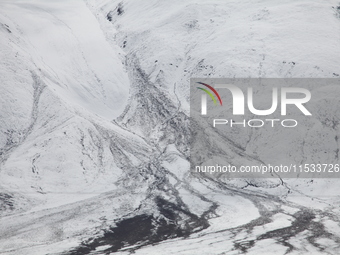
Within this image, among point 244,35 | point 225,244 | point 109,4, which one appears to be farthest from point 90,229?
point 109,4

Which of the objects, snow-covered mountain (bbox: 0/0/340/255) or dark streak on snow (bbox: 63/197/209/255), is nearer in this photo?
dark streak on snow (bbox: 63/197/209/255)

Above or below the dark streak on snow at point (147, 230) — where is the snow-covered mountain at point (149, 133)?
above

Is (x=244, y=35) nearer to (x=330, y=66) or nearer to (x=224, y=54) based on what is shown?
(x=224, y=54)

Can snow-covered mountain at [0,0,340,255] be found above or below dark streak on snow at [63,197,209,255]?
above

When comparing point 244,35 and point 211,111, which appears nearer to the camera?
point 211,111

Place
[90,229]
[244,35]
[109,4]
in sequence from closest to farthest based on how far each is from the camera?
1. [90,229]
2. [244,35]
3. [109,4]

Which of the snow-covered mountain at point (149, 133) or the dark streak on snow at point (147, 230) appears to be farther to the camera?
the snow-covered mountain at point (149, 133)

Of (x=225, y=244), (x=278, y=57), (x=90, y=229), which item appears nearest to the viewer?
(x=225, y=244)

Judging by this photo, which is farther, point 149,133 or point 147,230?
point 149,133
